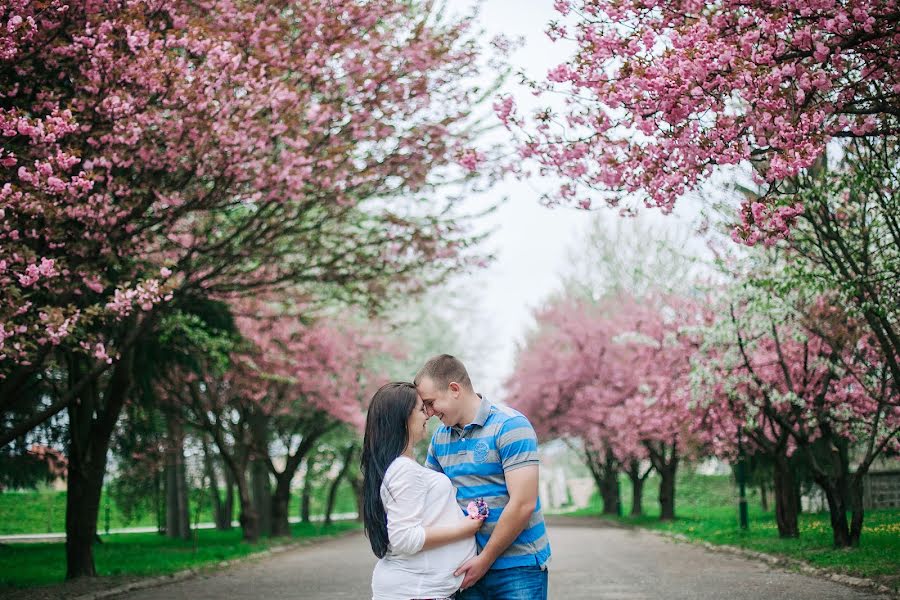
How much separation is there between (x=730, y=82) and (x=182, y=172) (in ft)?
25.8

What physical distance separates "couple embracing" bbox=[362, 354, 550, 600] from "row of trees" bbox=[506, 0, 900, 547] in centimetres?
350

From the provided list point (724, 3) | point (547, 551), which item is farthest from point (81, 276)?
point (547, 551)

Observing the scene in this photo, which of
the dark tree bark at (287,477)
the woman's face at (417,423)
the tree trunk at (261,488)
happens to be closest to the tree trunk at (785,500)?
the dark tree bark at (287,477)

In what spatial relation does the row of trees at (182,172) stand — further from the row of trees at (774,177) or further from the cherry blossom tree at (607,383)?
the cherry blossom tree at (607,383)

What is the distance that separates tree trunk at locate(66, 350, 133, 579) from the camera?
1520cm

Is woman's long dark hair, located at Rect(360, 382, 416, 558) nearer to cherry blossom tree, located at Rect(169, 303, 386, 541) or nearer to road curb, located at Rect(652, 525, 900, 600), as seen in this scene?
road curb, located at Rect(652, 525, 900, 600)

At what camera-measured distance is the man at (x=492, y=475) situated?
4.27 m

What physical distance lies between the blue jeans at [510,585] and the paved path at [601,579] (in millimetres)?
7485

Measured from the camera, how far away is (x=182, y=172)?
42.2 feet

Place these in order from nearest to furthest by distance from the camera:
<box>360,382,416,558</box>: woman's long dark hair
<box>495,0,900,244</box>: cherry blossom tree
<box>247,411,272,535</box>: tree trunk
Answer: <box>360,382,416,558</box>: woman's long dark hair, <box>495,0,900,244</box>: cherry blossom tree, <box>247,411,272,535</box>: tree trunk

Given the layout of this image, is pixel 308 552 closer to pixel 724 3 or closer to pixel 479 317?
pixel 724 3

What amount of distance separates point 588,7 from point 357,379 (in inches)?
1009

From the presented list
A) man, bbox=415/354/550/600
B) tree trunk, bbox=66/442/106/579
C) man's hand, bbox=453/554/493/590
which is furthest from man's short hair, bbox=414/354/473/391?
tree trunk, bbox=66/442/106/579

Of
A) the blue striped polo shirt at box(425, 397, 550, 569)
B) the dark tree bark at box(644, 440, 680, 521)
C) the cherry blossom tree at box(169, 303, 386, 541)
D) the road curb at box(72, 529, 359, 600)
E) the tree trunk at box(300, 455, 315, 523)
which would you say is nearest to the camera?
the blue striped polo shirt at box(425, 397, 550, 569)
